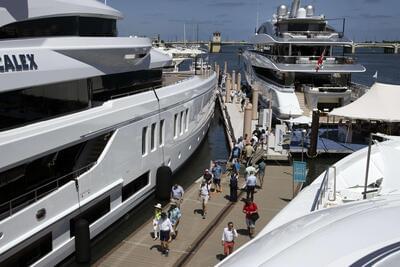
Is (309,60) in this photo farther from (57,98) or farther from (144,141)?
(57,98)

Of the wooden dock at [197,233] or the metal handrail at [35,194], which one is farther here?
the wooden dock at [197,233]

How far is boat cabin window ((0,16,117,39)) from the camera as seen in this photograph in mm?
10711

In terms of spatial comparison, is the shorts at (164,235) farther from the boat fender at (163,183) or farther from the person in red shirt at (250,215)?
the boat fender at (163,183)

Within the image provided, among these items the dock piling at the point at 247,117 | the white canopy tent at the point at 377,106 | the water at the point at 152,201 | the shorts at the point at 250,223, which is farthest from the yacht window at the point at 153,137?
the white canopy tent at the point at 377,106

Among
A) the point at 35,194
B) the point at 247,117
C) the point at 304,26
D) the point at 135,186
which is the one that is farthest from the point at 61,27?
the point at 304,26

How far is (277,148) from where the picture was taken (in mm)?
22109

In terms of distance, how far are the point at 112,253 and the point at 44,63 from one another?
15.2 ft

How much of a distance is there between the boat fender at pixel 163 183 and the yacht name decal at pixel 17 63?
6113 mm

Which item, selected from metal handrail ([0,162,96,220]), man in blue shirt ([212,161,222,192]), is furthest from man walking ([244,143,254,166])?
metal handrail ([0,162,96,220])

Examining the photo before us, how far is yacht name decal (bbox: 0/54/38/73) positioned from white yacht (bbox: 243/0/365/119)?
20.0 metres

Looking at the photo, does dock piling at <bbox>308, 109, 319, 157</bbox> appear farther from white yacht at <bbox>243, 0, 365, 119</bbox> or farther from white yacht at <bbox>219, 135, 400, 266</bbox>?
white yacht at <bbox>219, 135, 400, 266</bbox>

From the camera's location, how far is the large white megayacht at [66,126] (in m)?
9.59

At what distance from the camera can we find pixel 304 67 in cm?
3148

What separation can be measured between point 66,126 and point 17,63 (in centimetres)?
166
